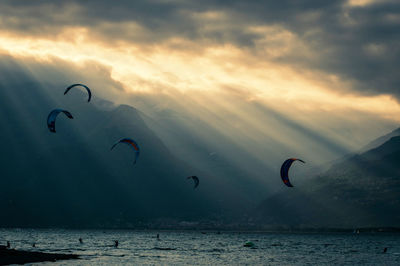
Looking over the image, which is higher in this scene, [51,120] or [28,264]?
[51,120]

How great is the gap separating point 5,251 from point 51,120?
20.8 metres

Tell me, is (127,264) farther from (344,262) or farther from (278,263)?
(344,262)

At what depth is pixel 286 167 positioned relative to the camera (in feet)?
264

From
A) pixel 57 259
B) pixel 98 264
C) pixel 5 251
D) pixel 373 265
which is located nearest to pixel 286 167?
pixel 373 265

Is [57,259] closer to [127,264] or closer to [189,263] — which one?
[127,264]

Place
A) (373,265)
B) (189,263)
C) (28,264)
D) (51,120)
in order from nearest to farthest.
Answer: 1. (28,264)
2. (51,120)
3. (189,263)
4. (373,265)

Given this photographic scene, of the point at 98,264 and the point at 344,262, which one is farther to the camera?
the point at 344,262

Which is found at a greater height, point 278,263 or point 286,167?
point 286,167

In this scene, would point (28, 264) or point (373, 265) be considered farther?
point (373, 265)

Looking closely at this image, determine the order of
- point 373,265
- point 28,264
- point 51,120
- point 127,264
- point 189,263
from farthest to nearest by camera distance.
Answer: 1. point 373,265
2. point 189,263
3. point 127,264
4. point 51,120
5. point 28,264

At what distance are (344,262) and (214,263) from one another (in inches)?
1034

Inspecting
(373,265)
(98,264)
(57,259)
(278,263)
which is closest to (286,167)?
(278,263)

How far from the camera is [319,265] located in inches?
3302

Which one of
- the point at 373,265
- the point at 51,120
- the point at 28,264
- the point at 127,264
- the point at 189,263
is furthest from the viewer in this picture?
the point at 373,265
